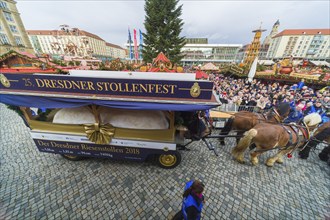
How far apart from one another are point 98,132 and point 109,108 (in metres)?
0.82

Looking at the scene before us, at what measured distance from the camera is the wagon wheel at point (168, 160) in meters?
4.17

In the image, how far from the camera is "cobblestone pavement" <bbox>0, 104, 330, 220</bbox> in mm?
3107

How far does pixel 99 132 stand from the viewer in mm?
3770

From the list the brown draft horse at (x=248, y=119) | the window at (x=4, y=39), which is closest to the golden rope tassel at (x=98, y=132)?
the brown draft horse at (x=248, y=119)

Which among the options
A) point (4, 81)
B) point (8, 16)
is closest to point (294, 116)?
point (4, 81)

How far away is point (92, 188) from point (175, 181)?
8.18 feet

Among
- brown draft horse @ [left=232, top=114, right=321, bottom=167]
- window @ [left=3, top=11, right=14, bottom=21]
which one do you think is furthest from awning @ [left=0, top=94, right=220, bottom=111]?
window @ [left=3, top=11, right=14, bottom=21]

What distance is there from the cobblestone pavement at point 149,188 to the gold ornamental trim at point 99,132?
1.15 metres

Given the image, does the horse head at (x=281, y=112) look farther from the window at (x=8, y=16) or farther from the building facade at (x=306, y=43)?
the building facade at (x=306, y=43)

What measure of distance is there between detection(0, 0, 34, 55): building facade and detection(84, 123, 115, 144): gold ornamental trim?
52872mm

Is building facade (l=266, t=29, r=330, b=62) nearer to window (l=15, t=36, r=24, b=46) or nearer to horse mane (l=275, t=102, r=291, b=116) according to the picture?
horse mane (l=275, t=102, r=291, b=116)

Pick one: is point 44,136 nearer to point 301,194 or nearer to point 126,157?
point 126,157

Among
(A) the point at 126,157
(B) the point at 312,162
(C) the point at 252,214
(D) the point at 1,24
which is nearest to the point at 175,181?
(A) the point at 126,157

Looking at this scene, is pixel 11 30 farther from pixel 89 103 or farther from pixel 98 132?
pixel 89 103
